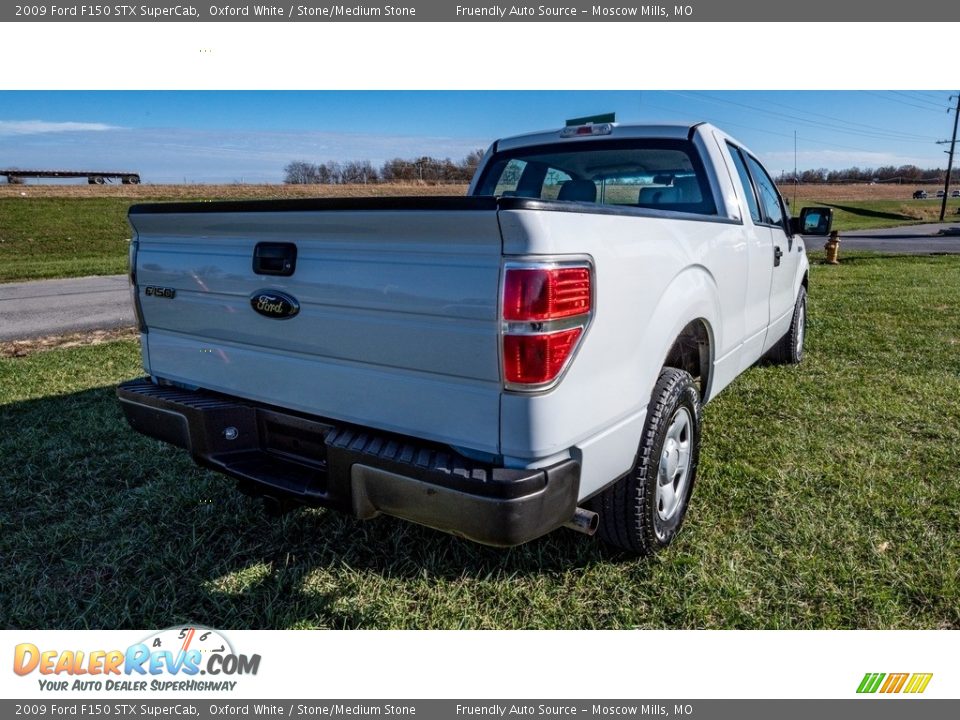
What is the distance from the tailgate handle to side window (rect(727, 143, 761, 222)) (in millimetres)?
2822

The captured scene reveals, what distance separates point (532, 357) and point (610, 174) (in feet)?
8.41

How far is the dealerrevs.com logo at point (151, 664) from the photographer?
226cm

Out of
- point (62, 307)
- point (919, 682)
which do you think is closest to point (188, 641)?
point (919, 682)

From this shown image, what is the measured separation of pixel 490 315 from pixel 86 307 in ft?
32.0

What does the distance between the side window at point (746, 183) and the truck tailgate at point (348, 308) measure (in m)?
2.67

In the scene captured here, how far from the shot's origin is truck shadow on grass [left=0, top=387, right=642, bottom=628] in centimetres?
→ 252

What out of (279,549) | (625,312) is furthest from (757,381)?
(279,549)

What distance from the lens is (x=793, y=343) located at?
5.83 m

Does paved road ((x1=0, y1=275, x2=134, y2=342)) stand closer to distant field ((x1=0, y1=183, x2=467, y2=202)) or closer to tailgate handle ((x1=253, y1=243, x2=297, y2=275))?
tailgate handle ((x1=253, y1=243, x2=297, y2=275))

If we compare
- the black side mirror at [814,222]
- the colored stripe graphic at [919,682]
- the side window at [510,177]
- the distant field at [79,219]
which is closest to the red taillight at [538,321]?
the colored stripe graphic at [919,682]

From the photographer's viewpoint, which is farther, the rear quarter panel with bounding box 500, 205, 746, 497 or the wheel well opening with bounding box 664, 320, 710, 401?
the wheel well opening with bounding box 664, 320, 710, 401

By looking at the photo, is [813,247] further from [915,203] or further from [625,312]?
[915,203]

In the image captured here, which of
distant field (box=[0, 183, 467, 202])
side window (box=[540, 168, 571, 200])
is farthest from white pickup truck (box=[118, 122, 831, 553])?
distant field (box=[0, 183, 467, 202])

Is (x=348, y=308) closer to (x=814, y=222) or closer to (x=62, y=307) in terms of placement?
(x=814, y=222)
